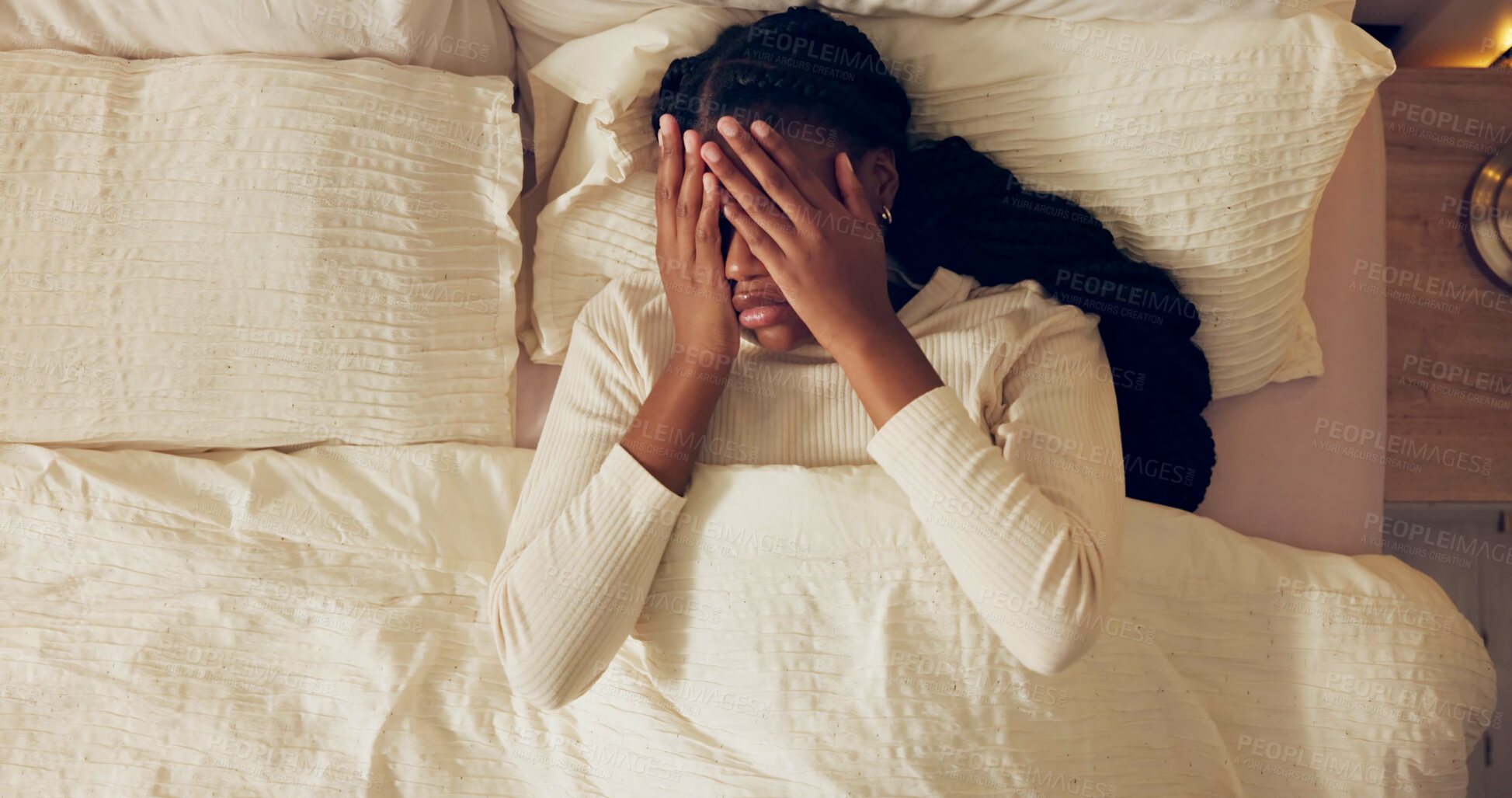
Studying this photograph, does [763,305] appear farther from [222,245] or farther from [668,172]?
[222,245]

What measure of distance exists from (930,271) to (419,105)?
72cm

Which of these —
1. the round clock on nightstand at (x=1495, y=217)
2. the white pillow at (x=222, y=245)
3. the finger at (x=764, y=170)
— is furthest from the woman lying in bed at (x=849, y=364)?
the round clock on nightstand at (x=1495, y=217)

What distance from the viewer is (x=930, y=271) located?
118cm

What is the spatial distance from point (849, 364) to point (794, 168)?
226mm

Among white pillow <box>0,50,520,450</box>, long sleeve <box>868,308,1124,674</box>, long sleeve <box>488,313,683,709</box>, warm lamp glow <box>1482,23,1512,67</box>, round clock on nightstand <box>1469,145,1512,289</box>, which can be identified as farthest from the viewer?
warm lamp glow <box>1482,23,1512,67</box>

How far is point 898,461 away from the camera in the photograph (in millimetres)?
932

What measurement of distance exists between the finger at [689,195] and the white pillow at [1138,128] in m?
0.15

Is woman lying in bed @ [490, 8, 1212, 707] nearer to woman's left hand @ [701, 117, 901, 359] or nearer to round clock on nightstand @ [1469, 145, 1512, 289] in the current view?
woman's left hand @ [701, 117, 901, 359]

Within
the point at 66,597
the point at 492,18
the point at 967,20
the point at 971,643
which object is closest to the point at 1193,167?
the point at 967,20

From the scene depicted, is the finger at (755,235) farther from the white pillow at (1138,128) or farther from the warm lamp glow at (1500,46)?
the warm lamp glow at (1500,46)

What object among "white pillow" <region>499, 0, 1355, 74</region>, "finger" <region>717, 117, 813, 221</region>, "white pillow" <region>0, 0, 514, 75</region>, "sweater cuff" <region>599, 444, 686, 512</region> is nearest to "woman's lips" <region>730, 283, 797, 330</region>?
"finger" <region>717, 117, 813, 221</region>

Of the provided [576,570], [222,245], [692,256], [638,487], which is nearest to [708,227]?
[692,256]

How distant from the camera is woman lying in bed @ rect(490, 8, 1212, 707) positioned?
925 millimetres

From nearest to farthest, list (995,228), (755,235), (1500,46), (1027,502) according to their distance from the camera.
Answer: (1027,502)
(755,235)
(995,228)
(1500,46)
